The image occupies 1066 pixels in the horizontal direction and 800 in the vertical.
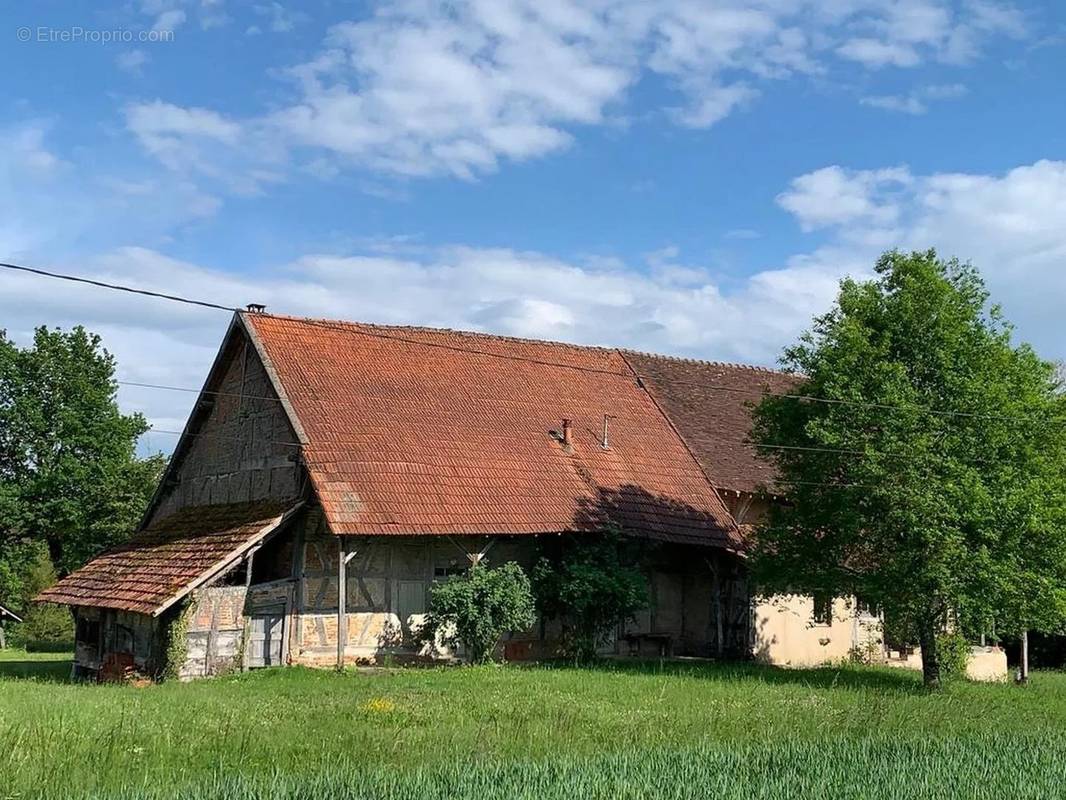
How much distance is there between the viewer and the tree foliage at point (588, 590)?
80.1 feet

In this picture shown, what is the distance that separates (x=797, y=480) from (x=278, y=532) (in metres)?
10.9

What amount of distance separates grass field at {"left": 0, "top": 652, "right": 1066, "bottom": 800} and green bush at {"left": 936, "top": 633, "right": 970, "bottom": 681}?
322 cm

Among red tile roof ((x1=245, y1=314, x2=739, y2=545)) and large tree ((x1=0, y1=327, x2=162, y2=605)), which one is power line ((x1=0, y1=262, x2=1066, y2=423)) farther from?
large tree ((x1=0, y1=327, x2=162, y2=605))

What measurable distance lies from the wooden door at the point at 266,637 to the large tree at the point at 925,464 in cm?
1045

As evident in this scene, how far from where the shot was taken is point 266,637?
22.8 meters

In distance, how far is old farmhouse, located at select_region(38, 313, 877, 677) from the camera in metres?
22.8

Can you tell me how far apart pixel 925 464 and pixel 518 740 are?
36.4ft

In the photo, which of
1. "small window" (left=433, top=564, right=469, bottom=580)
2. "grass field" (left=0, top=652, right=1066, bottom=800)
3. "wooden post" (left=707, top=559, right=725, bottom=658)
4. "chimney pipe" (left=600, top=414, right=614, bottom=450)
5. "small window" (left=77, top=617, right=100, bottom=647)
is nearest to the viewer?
"grass field" (left=0, top=652, right=1066, bottom=800)

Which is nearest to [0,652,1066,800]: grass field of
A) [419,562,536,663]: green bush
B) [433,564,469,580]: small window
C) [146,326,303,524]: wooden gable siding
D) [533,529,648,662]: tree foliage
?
[419,562,536,663]: green bush

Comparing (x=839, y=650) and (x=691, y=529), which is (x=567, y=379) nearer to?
(x=691, y=529)

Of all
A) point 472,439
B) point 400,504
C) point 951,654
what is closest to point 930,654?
point 951,654

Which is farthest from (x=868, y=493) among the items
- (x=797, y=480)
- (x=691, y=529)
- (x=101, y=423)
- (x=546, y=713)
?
(x=101, y=423)

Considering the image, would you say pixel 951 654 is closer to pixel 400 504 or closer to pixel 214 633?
pixel 400 504

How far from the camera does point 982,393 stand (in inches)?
819
